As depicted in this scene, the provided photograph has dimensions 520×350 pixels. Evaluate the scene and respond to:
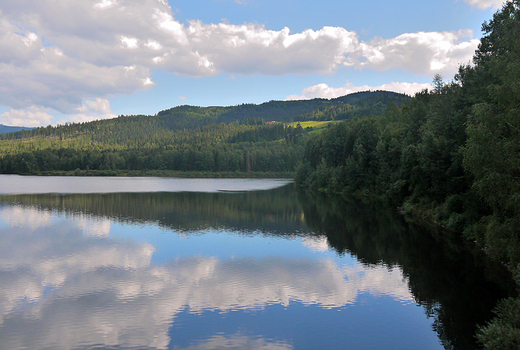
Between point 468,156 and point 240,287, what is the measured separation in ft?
40.5

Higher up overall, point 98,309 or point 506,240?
point 506,240

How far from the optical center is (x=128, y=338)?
1323 cm

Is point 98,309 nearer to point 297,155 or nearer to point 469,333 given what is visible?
point 469,333

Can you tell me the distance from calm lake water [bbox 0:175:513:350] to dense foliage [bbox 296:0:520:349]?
2.55 metres

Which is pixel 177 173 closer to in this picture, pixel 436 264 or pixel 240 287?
pixel 436 264

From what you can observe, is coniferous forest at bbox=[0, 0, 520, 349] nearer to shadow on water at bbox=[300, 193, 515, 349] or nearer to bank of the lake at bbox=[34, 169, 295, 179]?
shadow on water at bbox=[300, 193, 515, 349]

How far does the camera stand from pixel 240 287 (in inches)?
731

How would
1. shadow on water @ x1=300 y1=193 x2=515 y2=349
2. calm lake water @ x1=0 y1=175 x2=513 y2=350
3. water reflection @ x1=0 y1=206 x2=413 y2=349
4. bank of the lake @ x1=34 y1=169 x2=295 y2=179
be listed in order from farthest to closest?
bank of the lake @ x1=34 y1=169 x2=295 y2=179 → shadow on water @ x1=300 y1=193 x2=515 y2=349 → water reflection @ x1=0 y1=206 x2=413 y2=349 → calm lake water @ x1=0 y1=175 x2=513 y2=350

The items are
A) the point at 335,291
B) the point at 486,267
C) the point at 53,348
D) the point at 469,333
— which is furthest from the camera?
the point at 486,267

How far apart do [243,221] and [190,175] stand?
426 feet

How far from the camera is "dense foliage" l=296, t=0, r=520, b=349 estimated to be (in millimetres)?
15953

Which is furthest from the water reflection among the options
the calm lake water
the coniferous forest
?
the coniferous forest

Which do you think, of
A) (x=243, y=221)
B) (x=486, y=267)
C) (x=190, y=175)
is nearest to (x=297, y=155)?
(x=190, y=175)

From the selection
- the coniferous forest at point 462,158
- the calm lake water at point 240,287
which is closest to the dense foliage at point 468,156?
the coniferous forest at point 462,158
